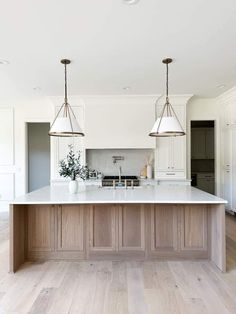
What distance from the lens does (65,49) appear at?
3236 millimetres

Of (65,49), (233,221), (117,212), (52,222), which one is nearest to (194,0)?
(65,49)

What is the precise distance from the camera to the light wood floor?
2.20m

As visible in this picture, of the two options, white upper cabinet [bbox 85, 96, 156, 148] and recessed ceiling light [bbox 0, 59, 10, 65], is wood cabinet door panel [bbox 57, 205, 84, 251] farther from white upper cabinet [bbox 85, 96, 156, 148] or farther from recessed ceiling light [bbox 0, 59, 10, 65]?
white upper cabinet [bbox 85, 96, 156, 148]

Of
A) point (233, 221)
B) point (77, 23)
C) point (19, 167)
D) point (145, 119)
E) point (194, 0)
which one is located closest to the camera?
point (194, 0)

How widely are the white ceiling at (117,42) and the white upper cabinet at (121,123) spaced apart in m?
0.74

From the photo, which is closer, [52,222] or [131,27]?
[131,27]

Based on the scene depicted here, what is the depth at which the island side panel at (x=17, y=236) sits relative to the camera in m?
2.86

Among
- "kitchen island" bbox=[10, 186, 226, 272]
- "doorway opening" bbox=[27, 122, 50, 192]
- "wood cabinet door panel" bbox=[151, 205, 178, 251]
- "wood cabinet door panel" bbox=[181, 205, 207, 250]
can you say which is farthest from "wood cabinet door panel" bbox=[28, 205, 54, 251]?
"doorway opening" bbox=[27, 122, 50, 192]

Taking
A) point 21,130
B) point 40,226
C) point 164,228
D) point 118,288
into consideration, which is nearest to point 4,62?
point 40,226

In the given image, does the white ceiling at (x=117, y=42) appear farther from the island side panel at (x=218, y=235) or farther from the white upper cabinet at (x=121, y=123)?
the island side panel at (x=218, y=235)

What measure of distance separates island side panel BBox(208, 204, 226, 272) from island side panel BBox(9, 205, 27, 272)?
2.26 meters

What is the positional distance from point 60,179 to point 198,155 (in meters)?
4.29

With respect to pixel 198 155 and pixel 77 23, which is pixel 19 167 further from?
pixel 198 155

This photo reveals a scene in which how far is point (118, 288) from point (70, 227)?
98cm
